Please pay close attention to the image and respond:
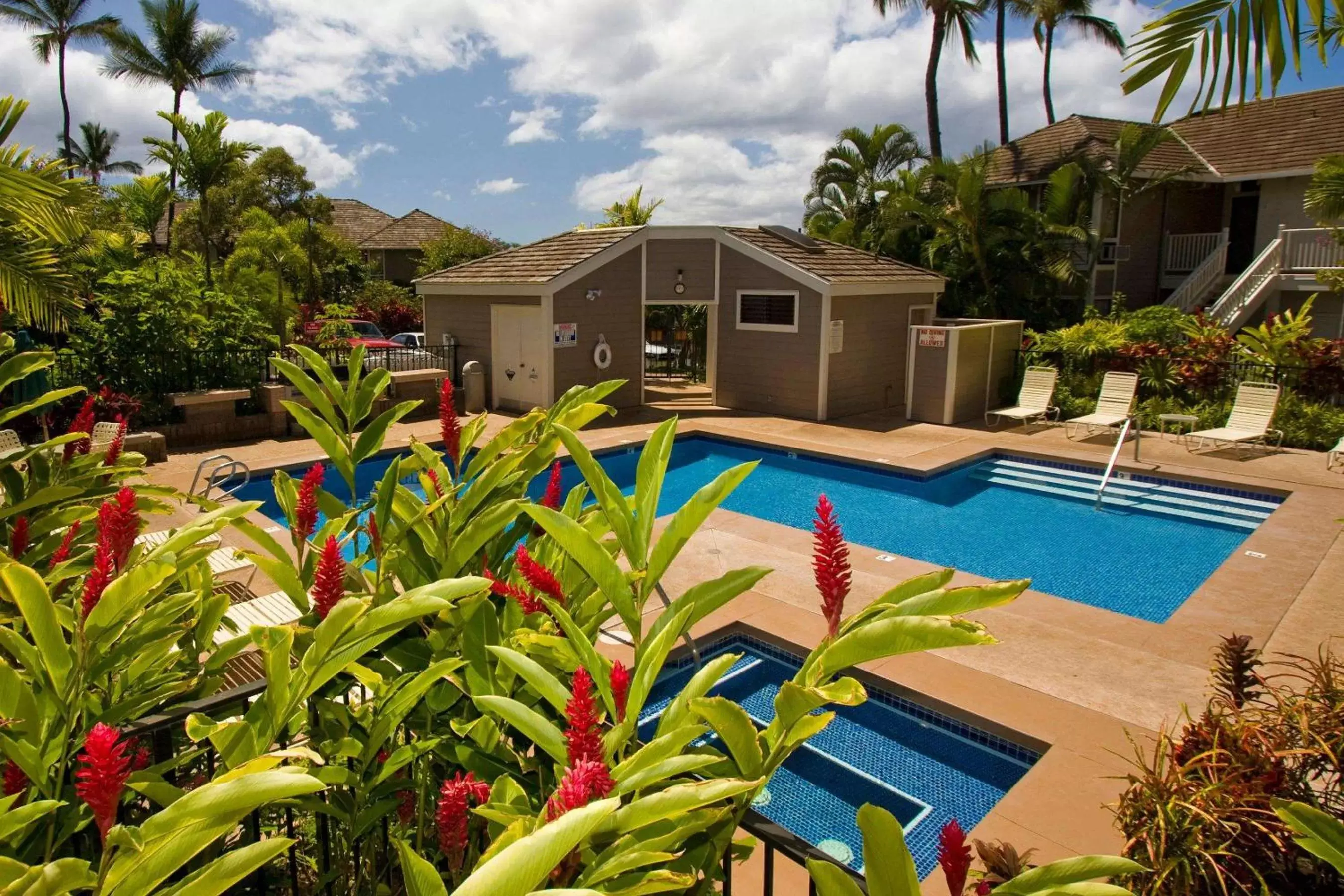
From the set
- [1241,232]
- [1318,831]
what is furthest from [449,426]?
[1241,232]

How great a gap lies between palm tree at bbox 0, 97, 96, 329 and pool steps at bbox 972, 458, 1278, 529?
448 inches

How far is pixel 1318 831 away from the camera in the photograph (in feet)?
4.92

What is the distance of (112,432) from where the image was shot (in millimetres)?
9594

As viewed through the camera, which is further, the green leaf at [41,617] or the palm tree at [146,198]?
the palm tree at [146,198]

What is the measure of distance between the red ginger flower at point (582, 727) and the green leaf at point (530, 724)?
27 centimetres

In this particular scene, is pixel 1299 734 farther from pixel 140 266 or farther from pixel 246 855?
pixel 140 266

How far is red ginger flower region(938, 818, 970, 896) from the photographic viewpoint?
128cm

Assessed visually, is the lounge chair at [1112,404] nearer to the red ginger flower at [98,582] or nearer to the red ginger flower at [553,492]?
the red ginger flower at [553,492]

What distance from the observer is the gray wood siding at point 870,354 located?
633 inches

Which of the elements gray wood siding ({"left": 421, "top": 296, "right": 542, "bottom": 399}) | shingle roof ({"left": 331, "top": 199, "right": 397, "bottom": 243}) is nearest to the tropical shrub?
gray wood siding ({"left": 421, "top": 296, "right": 542, "bottom": 399})

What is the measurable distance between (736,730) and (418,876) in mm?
567

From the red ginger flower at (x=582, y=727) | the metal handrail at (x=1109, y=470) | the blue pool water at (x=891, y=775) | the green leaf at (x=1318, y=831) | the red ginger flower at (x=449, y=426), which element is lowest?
the blue pool water at (x=891, y=775)

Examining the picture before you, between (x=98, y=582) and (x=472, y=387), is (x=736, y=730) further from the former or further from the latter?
(x=472, y=387)

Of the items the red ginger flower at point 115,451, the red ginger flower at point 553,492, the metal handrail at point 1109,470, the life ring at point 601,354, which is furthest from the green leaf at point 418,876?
the life ring at point 601,354
